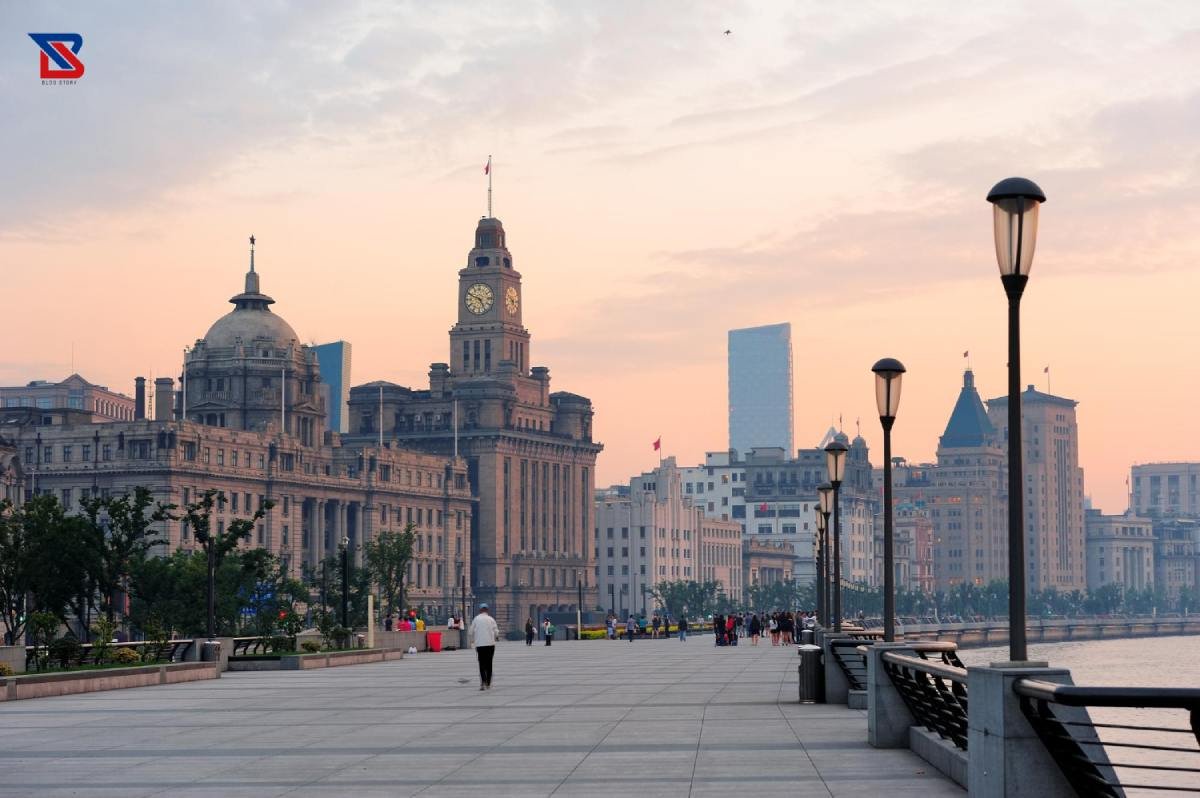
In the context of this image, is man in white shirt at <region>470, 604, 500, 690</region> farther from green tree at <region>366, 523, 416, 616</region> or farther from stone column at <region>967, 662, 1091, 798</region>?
green tree at <region>366, 523, 416, 616</region>

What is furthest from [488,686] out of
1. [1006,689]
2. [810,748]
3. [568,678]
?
[1006,689]

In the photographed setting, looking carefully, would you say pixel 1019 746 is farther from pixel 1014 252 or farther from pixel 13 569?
pixel 13 569

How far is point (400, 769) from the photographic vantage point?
2303 centimetres

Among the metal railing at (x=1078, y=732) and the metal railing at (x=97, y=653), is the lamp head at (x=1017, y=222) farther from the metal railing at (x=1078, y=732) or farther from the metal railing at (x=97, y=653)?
the metal railing at (x=97, y=653)

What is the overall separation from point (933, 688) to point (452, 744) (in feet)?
25.1

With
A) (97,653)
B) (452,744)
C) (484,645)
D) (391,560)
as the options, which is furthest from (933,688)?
(391,560)

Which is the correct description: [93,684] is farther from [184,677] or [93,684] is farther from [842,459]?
[842,459]

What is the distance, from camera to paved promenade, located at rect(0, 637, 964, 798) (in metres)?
21.0

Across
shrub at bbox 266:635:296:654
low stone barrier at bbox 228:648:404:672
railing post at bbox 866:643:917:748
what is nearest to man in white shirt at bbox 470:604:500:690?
low stone barrier at bbox 228:648:404:672

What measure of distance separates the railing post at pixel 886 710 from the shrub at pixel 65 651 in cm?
2834

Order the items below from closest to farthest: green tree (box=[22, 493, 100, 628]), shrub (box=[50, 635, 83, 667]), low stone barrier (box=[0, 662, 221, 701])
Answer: low stone barrier (box=[0, 662, 221, 701]), shrub (box=[50, 635, 83, 667]), green tree (box=[22, 493, 100, 628])

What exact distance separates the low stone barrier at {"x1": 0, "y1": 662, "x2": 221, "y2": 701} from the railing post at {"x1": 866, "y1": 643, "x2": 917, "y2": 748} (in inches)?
872

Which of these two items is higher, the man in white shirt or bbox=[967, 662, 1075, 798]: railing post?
bbox=[967, 662, 1075, 798]: railing post

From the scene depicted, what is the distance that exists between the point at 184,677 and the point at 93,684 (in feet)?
20.1
